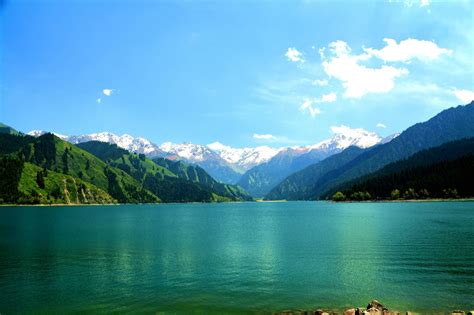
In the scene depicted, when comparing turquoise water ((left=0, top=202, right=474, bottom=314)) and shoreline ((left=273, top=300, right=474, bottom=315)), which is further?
turquoise water ((left=0, top=202, right=474, bottom=314))

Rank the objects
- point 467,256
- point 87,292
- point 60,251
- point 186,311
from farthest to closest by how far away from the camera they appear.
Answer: point 60,251 < point 467,256 < point 87,292 < point 186,311

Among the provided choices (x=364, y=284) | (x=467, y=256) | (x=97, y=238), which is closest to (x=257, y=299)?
(x=364, y=284)

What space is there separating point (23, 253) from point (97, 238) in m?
27.8

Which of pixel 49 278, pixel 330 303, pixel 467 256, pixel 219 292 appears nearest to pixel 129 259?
pixel 49 278

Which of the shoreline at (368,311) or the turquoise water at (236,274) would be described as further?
the turquoise water at (236,274)

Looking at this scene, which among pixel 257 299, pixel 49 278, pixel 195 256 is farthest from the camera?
pixel 195 256

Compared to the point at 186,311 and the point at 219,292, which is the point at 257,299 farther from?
the point at 186,311

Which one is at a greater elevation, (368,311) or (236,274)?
(368,311)

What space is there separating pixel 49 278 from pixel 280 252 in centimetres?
4315

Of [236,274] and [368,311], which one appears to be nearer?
[368,311]

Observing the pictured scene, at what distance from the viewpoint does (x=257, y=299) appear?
139 feet

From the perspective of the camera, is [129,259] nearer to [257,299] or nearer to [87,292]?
[87,292]

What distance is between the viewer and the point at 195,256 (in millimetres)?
71250

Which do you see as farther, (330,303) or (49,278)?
(49,278)
